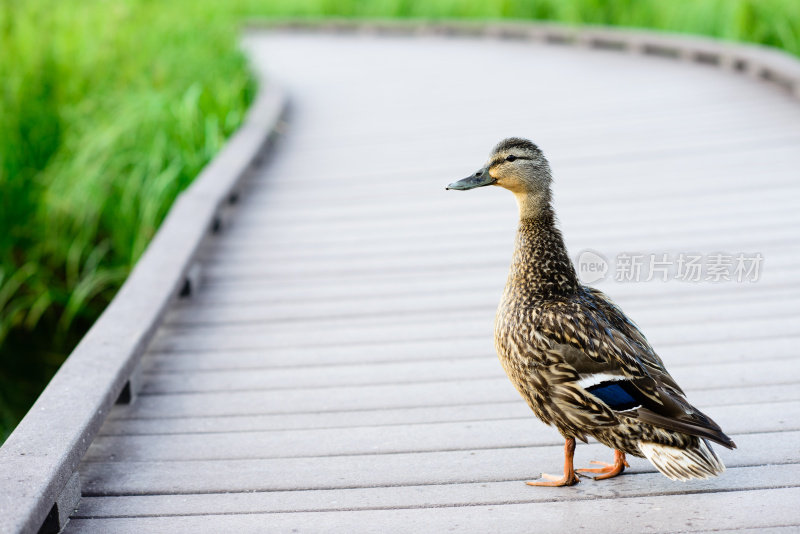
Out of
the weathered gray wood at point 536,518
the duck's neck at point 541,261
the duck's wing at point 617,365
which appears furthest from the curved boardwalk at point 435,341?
the duck's neck at point 541,261

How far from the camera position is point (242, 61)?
9047mm

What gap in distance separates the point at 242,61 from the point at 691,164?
4785mm

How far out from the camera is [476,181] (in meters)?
2.76

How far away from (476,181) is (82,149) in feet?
13.2

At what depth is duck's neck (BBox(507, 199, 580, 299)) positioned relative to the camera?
259 cm

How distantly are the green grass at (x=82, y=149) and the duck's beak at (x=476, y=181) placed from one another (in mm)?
2717

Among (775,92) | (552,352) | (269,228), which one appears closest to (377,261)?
(269,228)

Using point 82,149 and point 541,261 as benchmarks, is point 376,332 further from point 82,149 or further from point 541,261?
point 82,149

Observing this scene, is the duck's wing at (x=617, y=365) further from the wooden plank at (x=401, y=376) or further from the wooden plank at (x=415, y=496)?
the wooden plank at (x=401, y=376)

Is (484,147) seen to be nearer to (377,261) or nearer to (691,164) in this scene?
(691,164)

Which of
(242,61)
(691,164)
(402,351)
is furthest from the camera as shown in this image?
(242,61)

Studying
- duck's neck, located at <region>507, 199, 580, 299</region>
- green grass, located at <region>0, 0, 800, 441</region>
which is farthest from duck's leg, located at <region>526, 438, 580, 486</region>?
green grass, located at <region>0, 0, 800, 441</region>

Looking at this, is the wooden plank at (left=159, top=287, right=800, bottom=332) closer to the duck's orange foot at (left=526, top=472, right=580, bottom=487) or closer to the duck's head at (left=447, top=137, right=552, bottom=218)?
the duck's head at (left=447, top=137, right=552, bottom=218)

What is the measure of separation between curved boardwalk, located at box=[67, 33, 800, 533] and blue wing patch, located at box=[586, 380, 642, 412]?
265 millimetres
